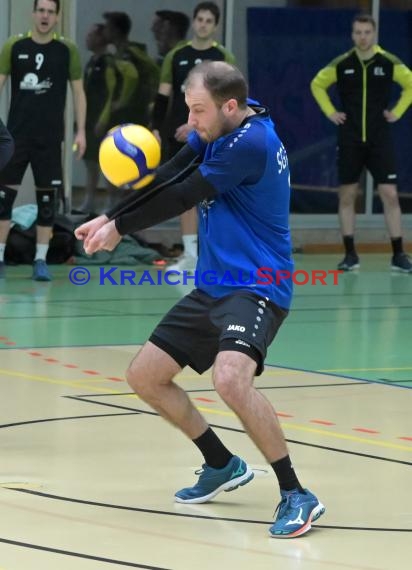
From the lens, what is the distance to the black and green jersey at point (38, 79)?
14.7 meters

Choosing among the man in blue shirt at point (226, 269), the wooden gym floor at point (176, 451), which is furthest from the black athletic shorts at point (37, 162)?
the man in blue shirt at point (226, 269)

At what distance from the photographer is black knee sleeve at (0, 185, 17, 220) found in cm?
1452

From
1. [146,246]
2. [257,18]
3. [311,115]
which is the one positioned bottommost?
[146,246]

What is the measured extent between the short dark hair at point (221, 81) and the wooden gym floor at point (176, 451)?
1.77 m

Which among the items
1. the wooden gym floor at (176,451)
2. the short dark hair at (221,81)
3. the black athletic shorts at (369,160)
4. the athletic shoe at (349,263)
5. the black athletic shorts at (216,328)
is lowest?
the athletic shoe at (349,263)

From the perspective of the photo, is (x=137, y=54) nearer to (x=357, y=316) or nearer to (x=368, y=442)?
(x=357, y=316)

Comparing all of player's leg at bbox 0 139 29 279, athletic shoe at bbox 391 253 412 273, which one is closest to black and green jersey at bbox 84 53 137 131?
player's leg at bbox 0 139 29 279

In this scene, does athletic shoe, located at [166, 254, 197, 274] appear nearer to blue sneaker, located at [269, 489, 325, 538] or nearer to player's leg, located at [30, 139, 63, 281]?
player's leg, located at [30, 139, 63, 281]

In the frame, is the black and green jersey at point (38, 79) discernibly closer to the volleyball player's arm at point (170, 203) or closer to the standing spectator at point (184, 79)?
the standing spectator at point (184, 79)

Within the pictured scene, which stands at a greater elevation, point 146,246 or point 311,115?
point 311,115

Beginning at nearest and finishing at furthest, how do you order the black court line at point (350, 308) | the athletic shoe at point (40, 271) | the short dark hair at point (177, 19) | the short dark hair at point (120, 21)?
1. the black court line at point (350, 308)
2. the athletic shoe at point (40, 271)
3. the short dark hair at point (120, 21)
4. the short dark hair at point (177, 19)

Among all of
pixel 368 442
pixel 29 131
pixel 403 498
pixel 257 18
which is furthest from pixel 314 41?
pixel 403 498

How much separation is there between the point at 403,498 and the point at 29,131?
361 inches

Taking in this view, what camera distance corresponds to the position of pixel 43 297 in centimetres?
1364
